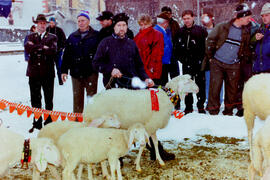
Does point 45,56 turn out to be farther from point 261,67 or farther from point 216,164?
point 261,67

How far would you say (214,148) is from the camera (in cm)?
448

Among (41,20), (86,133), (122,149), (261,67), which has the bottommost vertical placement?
(122,149)

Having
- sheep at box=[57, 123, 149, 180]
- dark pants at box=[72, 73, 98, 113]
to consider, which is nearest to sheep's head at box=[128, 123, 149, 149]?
sheep at box=[57, 123, 149, 180]

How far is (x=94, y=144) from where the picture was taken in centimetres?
311

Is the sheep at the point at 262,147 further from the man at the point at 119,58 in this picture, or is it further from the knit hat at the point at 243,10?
the knit hat at the point at 243,10

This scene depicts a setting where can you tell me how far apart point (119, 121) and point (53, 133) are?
78 cm

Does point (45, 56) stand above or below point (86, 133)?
above

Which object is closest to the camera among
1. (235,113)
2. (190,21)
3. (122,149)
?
(122,149)

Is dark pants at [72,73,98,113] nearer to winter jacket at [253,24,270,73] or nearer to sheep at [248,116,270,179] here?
winter jacket at [253,24,270,73]

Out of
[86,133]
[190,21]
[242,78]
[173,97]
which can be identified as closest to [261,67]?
[242,78]

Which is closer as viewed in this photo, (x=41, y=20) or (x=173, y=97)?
(x=173, y=97)

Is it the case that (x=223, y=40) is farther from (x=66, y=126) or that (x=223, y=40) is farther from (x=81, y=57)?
(x=66, y=126)

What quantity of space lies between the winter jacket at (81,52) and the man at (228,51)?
7.42 ft

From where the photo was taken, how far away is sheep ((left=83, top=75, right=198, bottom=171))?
3785 mm
